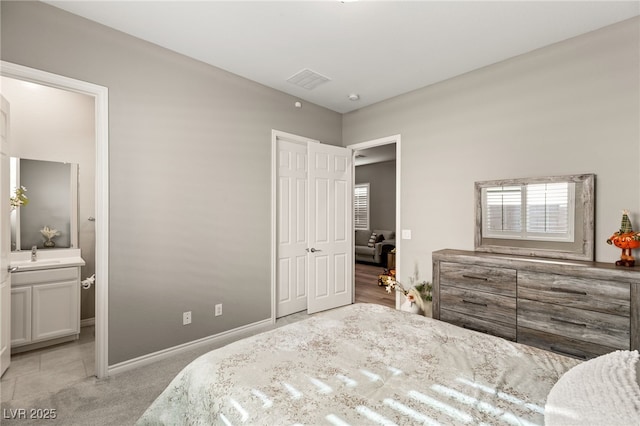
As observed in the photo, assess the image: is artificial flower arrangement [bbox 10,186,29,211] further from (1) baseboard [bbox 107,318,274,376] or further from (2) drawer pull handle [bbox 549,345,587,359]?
(2) drawer pull handle [bbox 549,345,587,359]

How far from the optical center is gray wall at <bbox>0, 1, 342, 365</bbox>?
2.29 meters

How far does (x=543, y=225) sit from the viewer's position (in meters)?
2.60

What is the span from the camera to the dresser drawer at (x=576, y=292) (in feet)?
6.44

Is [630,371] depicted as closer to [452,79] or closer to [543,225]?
→ [543,225]

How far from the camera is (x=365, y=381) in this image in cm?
118

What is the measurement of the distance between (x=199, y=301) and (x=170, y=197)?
1046 millimetres

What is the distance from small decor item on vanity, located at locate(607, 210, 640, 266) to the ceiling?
1571 mm

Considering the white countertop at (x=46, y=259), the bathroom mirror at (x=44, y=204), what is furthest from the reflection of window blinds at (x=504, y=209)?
the bathroom mirror at (x=44, y=204)

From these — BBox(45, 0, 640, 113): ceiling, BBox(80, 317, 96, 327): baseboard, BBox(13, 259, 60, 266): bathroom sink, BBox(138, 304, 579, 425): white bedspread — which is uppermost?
BBox(45, 0, 640, 113): ceiling

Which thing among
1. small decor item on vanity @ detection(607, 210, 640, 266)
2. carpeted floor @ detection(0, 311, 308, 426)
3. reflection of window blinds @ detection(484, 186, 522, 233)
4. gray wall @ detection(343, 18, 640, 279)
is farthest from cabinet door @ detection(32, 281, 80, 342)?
small decor item on vanity @ detection(607, 210, 640, 266)

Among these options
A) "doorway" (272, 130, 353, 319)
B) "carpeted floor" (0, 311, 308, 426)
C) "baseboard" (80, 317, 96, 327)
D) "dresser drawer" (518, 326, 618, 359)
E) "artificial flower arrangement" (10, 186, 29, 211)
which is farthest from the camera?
"doorway" (272, 130, 353, 319)

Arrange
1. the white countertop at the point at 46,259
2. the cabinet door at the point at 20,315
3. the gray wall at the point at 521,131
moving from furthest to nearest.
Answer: the white countertop at the point at 46,259 < the cabinet door at the point at 20,315 < the gray wall at the point at 521,131

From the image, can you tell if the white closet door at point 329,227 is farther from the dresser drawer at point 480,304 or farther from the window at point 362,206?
the window at point 362,206

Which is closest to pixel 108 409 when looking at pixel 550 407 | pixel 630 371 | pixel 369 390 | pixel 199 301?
pixel 199 301
